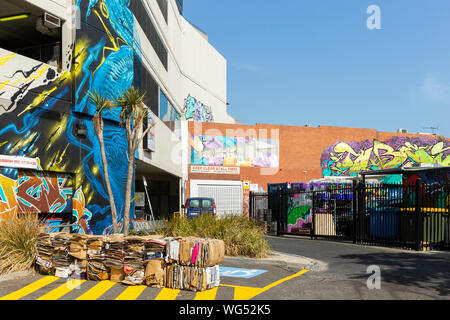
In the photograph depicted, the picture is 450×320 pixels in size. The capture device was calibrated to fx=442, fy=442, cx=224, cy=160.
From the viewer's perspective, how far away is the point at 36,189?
15.3 meters

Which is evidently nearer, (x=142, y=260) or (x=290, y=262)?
(x=142, y=260)

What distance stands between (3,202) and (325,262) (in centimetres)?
993

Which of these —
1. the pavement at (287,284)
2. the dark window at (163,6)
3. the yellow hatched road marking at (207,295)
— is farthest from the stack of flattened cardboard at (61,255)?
the dark window at (163,6)

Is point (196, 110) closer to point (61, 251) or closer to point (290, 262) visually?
point (290, 262)

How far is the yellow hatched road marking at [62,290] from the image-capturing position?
755 cm

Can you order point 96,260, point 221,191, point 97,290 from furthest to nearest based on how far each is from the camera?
point 221,191 → point 96,260 → point 97,290

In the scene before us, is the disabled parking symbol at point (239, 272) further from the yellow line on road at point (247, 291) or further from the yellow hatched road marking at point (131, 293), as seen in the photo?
the yellow hatched road marking at point (131, 293)

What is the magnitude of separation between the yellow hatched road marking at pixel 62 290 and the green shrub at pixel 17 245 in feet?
4.94

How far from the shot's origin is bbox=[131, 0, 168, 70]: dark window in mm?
23250

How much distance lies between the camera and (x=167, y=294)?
784 centimetres

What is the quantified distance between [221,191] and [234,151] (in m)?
9.65
